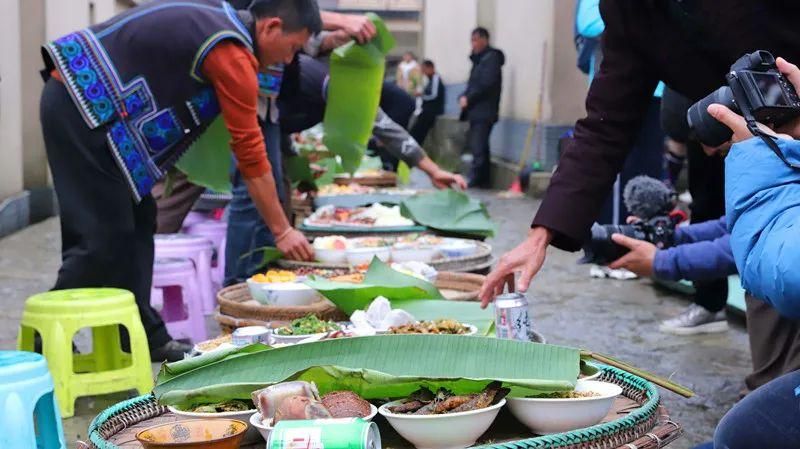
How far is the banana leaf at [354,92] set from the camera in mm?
4746

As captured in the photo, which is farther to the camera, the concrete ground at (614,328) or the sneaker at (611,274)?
the sneaker at (611,274)

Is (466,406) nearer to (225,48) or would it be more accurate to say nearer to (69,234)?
(225,48)

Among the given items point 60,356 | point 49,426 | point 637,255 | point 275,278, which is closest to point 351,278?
point 275,278

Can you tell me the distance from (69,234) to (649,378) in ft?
8.63

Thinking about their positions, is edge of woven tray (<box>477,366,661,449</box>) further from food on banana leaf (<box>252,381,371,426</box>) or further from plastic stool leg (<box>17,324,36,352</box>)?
plastic stool leg (<box>17,324,36,352</box>)

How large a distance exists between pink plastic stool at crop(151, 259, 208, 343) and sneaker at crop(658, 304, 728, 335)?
2.46 meters

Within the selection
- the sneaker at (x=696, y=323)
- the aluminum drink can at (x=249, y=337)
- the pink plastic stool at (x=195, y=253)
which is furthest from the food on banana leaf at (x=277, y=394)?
the sneaker at (x=696, y=323)

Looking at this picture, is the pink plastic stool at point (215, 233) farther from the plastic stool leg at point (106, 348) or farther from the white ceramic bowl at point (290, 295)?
the white ceramic bowl at point (290, 295)

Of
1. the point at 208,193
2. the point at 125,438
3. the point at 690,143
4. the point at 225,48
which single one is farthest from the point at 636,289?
the point at 125,438

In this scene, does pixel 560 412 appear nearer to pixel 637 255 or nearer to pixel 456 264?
pixel 637 255

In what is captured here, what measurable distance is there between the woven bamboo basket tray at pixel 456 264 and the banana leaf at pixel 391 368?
162 cm

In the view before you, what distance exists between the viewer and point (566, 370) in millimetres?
1953

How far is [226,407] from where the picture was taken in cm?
191

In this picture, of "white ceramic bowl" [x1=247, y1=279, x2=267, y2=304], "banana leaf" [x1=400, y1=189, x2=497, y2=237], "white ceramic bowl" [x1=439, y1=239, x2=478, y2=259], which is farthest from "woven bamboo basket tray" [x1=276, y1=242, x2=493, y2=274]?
"banana leaf" [x1=400, y1=189, x2=497, y2=237]
